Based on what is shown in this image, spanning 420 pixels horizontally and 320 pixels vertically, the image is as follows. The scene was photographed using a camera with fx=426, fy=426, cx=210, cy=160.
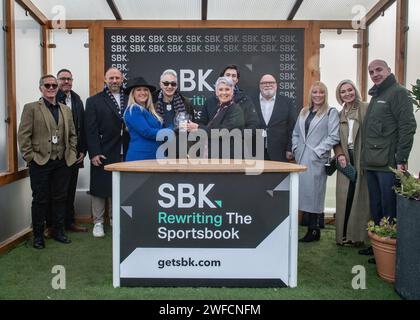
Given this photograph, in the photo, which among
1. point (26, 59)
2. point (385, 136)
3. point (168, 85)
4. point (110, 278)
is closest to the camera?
point (110, 278)

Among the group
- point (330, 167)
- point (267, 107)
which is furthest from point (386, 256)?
point (267, 107)

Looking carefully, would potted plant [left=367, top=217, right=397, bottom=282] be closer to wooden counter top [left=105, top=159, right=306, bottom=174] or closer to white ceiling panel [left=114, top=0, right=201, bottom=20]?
wooden counter top [left=105, top=159, right=306, bottom=174]

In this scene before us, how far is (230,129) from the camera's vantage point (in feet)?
12.1

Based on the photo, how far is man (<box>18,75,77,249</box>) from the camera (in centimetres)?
399

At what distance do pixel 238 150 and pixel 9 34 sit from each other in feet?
8.26

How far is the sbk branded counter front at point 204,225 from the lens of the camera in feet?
9.70

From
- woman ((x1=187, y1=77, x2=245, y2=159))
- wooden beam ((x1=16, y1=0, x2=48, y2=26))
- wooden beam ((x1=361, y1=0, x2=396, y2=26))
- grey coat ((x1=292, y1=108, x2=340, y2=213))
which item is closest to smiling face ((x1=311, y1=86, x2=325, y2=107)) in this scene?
grey coat ((x1=292, y1=108, x2=340, y2=213))

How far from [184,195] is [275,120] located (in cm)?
203

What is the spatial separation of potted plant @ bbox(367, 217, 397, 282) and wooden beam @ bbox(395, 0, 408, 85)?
1.53 metres

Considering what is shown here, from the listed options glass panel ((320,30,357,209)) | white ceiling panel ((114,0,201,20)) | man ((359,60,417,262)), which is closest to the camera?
man ((359,60,417,262))

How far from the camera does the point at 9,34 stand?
416 cm

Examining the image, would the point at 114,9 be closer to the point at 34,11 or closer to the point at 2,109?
the point at 34,11
